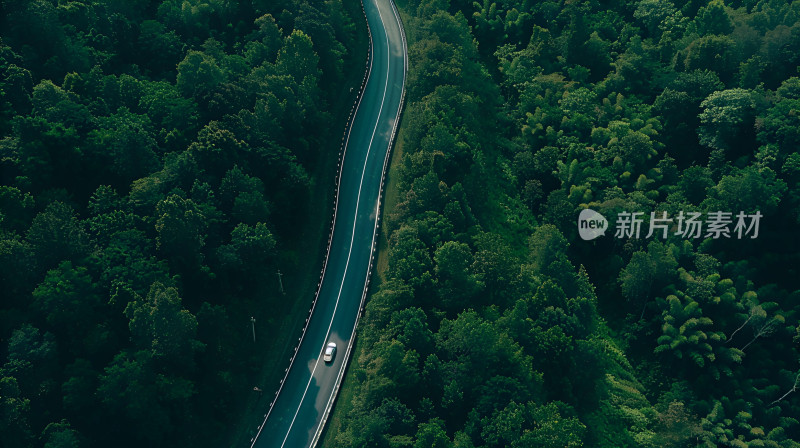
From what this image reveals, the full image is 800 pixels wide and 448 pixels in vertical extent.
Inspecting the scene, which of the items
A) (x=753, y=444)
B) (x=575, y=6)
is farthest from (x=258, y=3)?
(x=753, y=444)

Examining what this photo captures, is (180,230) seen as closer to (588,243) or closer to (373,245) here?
(373,245)

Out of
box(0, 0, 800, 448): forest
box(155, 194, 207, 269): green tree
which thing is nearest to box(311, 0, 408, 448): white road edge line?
box(0, 0, 800, 448): forest

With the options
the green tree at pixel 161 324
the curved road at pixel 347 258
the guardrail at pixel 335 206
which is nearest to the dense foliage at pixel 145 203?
the green tree at pixel 161 324

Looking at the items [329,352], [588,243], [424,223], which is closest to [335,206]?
[424,223]

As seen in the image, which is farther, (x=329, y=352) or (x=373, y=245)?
(x=373, y=245)

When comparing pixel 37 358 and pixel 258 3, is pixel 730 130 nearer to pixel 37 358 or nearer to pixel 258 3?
pixel 258 3

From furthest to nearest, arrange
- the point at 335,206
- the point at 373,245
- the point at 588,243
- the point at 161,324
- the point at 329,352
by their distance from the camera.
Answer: the point at 588,243 → the point at 335,206 → the point at 373,245 → the point at 329,352 → the point at 161,324

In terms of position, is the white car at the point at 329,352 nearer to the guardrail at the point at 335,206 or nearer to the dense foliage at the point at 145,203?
the guardrail at the point at 335,206
